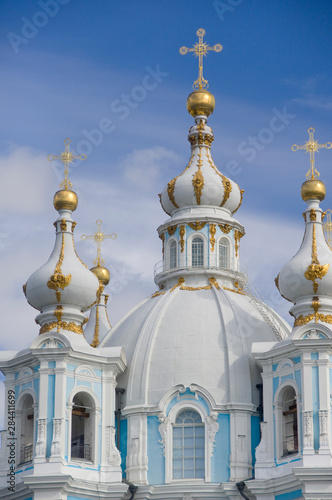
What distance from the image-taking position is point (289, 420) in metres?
52.8

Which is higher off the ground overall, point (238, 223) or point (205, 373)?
point (238, 223)

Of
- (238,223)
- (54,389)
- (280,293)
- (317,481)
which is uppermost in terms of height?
(238,223)

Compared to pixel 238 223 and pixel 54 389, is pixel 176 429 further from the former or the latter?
pixel 238 223

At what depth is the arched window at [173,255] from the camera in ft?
193

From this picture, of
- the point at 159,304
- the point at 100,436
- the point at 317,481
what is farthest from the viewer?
the point at 159,304

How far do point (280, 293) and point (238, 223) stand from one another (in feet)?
19.8

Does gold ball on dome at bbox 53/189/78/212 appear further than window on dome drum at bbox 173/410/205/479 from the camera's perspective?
Yes

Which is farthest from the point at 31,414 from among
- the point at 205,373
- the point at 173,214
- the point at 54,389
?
the point at 173,214

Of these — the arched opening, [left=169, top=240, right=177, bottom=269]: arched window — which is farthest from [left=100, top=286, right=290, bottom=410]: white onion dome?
the arched opening

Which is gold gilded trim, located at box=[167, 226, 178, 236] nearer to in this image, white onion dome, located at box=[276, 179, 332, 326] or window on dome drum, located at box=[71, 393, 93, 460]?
white onion dome, located at box=[276, 179, 332, 326]

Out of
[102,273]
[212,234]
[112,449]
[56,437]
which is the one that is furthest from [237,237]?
[56,437]

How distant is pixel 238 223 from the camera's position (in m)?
59.3

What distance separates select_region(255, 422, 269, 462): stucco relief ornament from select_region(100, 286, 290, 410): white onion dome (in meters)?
1.42

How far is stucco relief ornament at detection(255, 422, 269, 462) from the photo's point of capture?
5222 centimetres
